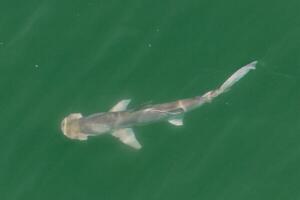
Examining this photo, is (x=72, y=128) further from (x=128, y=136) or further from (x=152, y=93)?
(x=152, y=93)

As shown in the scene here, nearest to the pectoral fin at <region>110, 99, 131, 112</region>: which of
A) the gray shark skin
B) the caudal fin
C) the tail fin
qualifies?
the gray shark skin

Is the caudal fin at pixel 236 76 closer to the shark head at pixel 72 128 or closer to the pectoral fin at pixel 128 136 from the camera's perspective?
the pectoral fin at pixel 128 136

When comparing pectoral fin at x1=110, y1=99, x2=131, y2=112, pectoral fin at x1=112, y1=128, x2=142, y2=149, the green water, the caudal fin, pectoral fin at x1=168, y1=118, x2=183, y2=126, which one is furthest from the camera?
pectoral fin at x1=110, y1=99, x2=131, y2=112

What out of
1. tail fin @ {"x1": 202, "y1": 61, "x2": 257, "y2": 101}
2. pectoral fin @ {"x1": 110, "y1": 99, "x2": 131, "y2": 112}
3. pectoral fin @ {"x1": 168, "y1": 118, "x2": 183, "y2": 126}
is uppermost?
pectoral fin @ {"x1": 110, "y1": 99, "x2": 131, "y2": 112}

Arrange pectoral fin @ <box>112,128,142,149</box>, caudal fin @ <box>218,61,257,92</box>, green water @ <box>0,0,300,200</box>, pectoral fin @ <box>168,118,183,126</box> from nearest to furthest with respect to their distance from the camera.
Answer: caudal fin @ <box>218,61,257,92</box> < green water @ <box>0,0,300,200</box> < pectoral fin @ <box>168,118,183,126</box> < pectoral fin @ <box>112,128,142,149</box>

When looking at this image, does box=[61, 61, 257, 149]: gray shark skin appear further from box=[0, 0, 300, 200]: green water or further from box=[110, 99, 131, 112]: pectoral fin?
box=[0, 0, 300, 200]: green water

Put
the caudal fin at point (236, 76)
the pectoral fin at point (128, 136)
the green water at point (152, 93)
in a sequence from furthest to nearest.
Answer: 1. the pectoral fin at point (128, 136)
2. the green water at point (152, 93)
3. the caudal fin at point (236, 76)

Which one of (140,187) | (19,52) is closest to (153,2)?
(19,52)

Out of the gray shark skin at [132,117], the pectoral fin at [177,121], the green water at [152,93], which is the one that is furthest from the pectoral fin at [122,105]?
the pectoral fin at [177,121]
